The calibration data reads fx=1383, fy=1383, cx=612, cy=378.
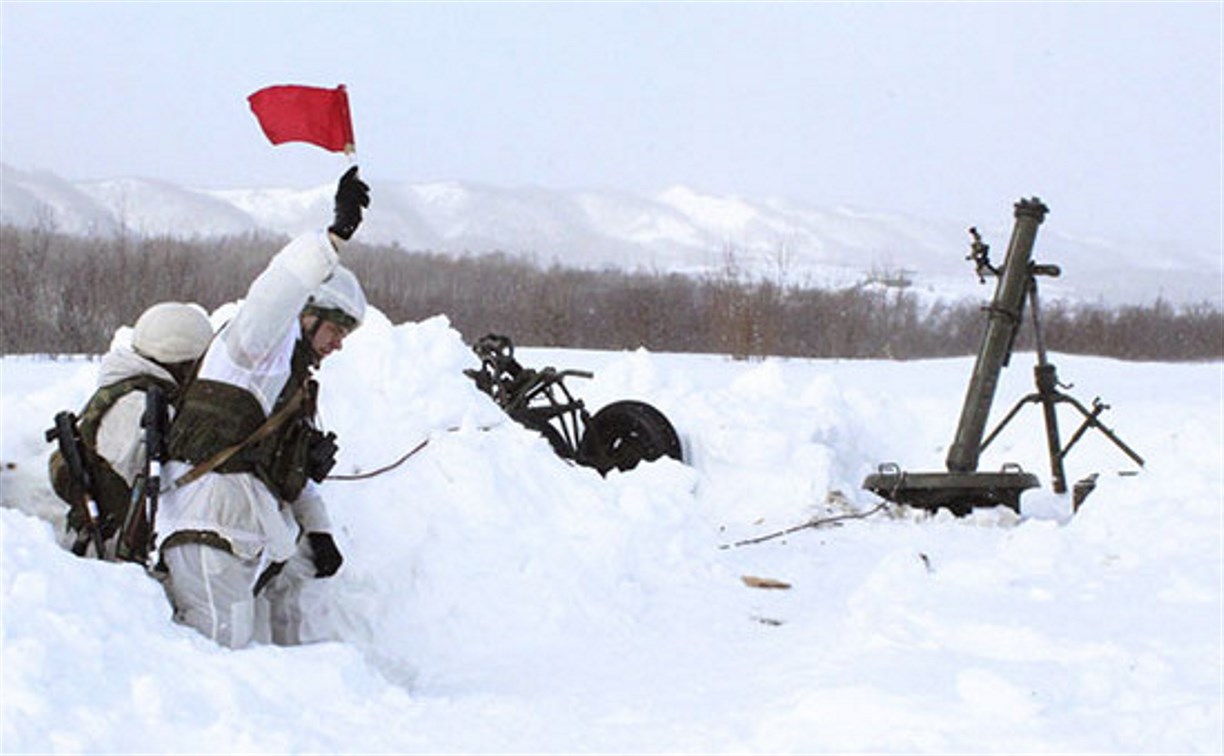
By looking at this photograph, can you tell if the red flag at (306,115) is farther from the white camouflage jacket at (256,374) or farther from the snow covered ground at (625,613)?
the snow covered ground at (625,613)

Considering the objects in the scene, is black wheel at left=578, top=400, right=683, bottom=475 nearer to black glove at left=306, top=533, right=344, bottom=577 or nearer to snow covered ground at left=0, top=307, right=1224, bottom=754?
snow covered ground at left=0, top=307, right=1224, bottom=754

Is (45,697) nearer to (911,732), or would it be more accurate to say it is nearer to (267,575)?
(267,575)

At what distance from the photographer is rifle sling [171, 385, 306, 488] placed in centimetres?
538

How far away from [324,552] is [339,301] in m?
1.27

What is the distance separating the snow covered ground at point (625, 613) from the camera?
4289mm

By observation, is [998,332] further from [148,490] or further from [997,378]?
[148,490]

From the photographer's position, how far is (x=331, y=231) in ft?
17.4

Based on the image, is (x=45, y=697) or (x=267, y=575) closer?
(x=45, y=697)

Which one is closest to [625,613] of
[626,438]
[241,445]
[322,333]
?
[322,333]

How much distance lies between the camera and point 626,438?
10977 millimetres

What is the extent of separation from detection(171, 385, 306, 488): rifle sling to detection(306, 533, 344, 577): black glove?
2.80ft

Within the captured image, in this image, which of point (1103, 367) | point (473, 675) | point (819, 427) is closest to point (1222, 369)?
point (1103, 367)

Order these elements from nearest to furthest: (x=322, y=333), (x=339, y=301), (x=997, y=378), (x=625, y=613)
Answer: (x=339, y=301), (x=322, y=333), (x=625, y=613), (x=997, y=378)

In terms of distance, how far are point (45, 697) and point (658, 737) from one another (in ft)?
6.78
